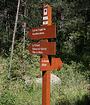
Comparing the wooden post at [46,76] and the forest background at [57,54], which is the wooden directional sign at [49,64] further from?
the forest background at [57,54]

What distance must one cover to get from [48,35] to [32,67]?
878cm

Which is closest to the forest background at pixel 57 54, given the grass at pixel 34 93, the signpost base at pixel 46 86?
the grass at pixel 34 93

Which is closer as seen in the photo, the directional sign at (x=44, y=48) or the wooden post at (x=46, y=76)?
the directional sign at (x=44, y=48)

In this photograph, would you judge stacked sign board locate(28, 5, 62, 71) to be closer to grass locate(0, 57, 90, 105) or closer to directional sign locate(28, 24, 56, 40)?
directional sign locate(28, 24, 56, 40)

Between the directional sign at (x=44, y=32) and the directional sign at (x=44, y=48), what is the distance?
146 mm

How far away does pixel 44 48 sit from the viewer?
7281 millimetres

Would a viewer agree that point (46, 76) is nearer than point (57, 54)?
Yes

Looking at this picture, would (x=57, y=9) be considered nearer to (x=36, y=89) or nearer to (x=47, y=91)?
(x=36, y=89)

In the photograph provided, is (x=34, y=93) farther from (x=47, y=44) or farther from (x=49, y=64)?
(x=47, y=44)

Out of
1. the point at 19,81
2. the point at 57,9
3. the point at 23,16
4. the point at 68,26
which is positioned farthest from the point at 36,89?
the point at 57,9

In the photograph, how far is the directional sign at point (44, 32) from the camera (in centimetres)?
713

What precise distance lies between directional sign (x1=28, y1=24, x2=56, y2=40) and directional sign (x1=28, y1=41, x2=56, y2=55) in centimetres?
15

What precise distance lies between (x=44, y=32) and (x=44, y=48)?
1.08ft

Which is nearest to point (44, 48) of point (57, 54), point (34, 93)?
point (34, 93)
